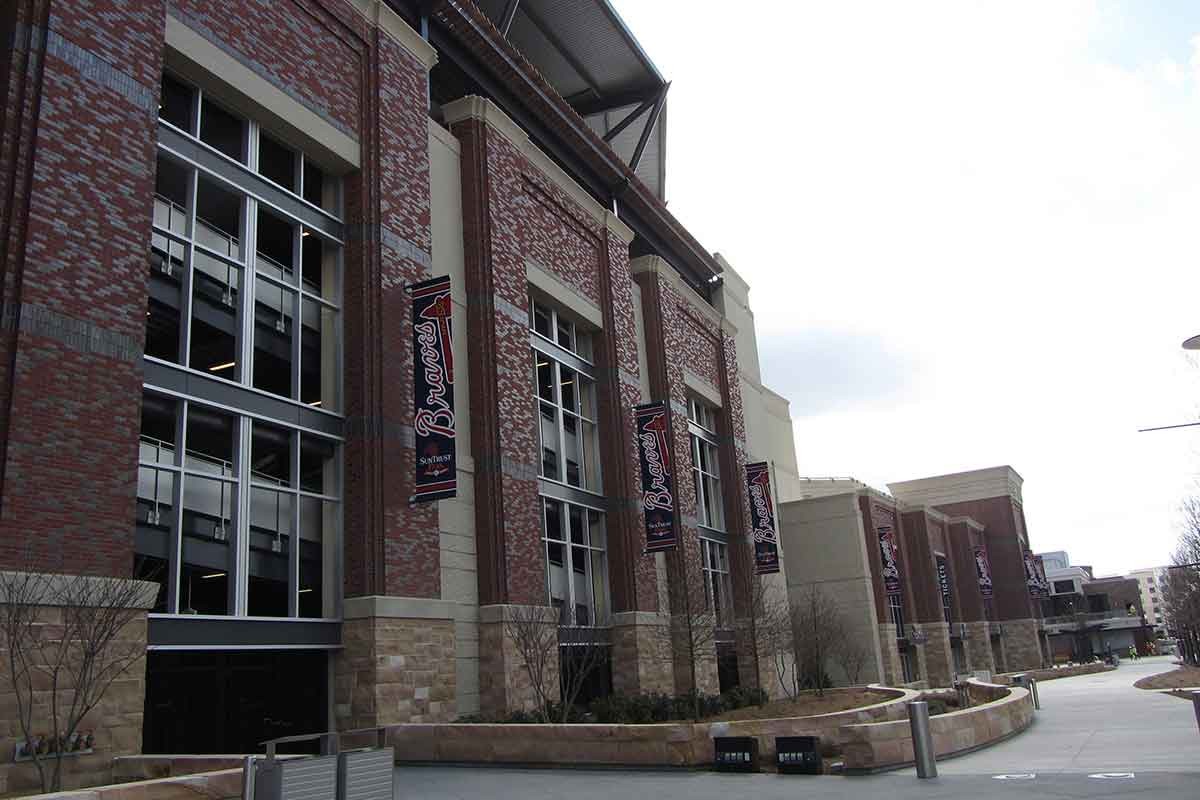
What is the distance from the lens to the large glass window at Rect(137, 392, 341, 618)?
1616 centimetres

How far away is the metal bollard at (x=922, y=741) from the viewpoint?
12812 mm

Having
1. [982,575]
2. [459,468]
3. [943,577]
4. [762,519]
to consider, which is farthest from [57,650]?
[982,575]

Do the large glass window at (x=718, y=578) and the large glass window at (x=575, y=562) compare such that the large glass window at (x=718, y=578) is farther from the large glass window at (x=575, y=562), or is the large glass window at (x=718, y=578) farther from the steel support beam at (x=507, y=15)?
the steel support beam at (x=507, y=15)

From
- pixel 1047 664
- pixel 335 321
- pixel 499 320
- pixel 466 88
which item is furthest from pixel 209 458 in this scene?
pixel 1047 664

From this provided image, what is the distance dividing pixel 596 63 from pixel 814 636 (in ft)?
81.9

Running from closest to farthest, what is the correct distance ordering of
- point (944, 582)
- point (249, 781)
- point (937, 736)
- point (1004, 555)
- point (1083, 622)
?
1. point (249, 781)
2. point (937, 736)
3. point (944, 582)
4. point (1004, 555)
5. point (1083, 622)

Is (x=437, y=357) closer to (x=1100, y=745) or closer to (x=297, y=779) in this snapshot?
(x=297, y=779)

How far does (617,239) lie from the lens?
35000 mm

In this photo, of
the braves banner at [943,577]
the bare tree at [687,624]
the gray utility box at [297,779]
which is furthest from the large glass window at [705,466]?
the gray utility box at [297,779]

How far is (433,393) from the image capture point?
21.0m

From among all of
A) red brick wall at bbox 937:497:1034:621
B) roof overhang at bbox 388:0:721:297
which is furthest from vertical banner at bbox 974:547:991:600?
roof overhang at bbox 388:0:721:297

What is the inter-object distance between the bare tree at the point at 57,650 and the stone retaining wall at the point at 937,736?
411 inches

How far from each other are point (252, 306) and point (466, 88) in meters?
12.4

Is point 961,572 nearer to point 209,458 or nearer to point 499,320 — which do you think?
point 499,320
